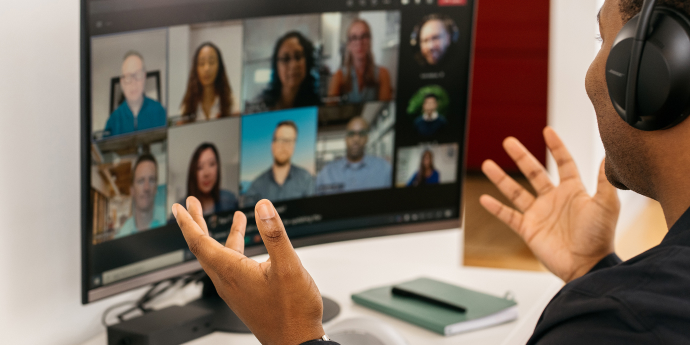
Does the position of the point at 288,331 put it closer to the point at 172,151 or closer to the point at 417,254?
the point at 172,151

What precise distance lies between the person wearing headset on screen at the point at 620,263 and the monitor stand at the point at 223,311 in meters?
0.30

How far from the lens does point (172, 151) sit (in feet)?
3.35

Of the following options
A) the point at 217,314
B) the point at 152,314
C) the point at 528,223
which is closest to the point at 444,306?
the point at 528,223

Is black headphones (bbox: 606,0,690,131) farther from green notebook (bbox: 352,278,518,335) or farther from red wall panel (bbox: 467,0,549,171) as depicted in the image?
red wall panel (bbox: 467,0,549,171)

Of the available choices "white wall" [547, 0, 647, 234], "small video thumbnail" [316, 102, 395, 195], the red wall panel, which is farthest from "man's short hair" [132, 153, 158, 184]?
the red wall panel

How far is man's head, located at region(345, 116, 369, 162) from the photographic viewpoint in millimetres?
1252

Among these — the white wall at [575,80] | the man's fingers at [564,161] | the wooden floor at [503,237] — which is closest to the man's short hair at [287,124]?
the man's fingers at [564,161]

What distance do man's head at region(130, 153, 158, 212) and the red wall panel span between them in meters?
3.47

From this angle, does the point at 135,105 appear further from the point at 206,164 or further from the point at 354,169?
the point at 354,169

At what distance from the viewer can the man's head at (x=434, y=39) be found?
49.8 inches

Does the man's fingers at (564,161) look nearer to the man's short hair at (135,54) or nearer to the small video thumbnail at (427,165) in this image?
the small video thumbnail at (427,165)

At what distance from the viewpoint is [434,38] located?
1.28m

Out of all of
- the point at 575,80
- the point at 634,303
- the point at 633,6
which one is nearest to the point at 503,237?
the point at 575,80

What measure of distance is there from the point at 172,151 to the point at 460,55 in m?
0.64
